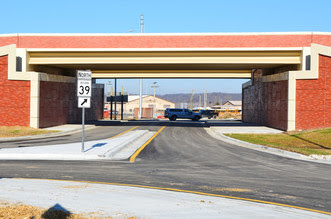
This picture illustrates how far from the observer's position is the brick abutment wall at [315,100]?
30031mm

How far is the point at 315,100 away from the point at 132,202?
2594 centimetres

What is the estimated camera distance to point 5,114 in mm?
31547

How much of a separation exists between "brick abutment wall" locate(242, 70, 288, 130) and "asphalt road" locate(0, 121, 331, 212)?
17109mm

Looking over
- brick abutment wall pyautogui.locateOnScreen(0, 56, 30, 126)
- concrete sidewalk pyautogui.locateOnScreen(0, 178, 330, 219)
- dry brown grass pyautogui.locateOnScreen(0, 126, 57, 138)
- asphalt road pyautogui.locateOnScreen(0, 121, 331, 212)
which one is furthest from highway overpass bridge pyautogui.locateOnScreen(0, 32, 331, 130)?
concrete sidewalk pyautogui.locateOnScreen(0, 178, 330, 219)

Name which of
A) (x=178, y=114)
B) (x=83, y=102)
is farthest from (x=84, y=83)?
(x=178, y=114)

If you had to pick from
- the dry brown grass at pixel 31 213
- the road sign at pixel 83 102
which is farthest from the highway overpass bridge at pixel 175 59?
the dry brown grass at pixel 31 213

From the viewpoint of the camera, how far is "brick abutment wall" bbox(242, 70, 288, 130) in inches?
1286

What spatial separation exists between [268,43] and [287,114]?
616 cm

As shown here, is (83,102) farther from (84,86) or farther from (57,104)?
(57,104)

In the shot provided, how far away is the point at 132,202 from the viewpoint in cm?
769

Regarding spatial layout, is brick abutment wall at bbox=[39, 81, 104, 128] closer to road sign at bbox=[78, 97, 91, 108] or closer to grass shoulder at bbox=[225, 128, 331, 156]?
grass shoulder at bbox=[225, 128, 331, 156]

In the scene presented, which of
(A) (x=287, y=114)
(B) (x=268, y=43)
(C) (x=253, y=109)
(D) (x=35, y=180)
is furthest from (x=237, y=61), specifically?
(D) (x=35, y=180)

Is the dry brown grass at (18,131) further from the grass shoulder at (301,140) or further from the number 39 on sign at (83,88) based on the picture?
the grass shoulder at (301,140)

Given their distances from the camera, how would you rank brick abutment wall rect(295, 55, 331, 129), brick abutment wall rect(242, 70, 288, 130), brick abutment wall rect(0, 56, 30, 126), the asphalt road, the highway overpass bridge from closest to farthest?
1. the asphalt road
2. brick abutment wall rect(295, 55, 331, 129)
3. the highway overpass bridge
4. brick abutment wall rect(0, 56, 30, 126)
5. brick abutment wall rect(242, 70, 288, 130)
